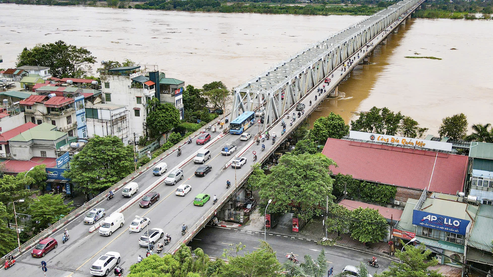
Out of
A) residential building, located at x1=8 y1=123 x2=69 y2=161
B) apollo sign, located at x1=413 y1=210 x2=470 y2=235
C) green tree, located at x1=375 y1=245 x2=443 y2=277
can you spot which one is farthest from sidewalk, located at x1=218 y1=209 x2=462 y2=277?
residential building, located at x1=8 y1=123 x2=69 y2=161

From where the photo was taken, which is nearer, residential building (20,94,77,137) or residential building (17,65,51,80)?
residential building (20,94,77,137)

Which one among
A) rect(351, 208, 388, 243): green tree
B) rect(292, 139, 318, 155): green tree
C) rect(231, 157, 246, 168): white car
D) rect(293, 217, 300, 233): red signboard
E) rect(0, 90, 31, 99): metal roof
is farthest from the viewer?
rect(0, 90, 31, 99): metal roof

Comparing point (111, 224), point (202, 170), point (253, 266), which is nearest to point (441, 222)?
point (253, 266)

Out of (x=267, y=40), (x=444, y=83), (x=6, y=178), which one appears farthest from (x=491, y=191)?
(x=267, y=40)

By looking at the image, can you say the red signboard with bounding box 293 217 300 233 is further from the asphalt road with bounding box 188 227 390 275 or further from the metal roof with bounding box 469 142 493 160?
the metal roof with bounding box 469 142 493 160

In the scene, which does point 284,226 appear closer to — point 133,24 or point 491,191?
point 491,191

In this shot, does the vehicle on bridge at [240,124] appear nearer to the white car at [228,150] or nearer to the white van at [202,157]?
the white car at [228,150]
